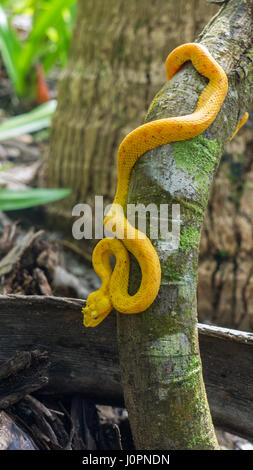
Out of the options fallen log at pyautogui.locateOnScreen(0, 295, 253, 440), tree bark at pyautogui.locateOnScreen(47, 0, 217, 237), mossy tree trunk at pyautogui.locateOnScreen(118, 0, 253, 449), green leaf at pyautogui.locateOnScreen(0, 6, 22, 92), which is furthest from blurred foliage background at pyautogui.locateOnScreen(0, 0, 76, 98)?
fallen log at pyautogui.locateOnScreen(0, 295, 253, 440)

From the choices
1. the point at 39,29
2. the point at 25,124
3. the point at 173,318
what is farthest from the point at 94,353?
the point at 39,29

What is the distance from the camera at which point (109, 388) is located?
175cm

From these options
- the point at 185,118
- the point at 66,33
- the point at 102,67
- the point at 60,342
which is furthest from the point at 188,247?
the point at 66,33

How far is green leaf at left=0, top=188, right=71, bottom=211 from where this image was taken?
10.5 ft

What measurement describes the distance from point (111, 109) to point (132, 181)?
1.96 metres

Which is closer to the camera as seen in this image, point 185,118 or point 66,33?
point 185,118

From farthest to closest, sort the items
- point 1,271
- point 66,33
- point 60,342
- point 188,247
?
point 66,33
point 1,271
point 60,342
point 188,247

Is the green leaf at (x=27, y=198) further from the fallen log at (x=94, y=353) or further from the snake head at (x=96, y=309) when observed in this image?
the snake head at (x=96, y=309)

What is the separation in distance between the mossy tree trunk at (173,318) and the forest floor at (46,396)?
15.3 inches

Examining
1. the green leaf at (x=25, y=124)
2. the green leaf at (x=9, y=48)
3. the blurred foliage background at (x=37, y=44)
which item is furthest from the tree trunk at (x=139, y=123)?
the green leaf at (x=9, y=48)

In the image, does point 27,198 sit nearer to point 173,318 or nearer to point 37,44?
point 173,318

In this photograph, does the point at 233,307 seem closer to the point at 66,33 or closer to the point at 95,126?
the point at 95,126

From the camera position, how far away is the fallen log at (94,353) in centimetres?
164

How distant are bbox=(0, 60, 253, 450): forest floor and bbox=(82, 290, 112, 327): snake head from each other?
0.38 meters
